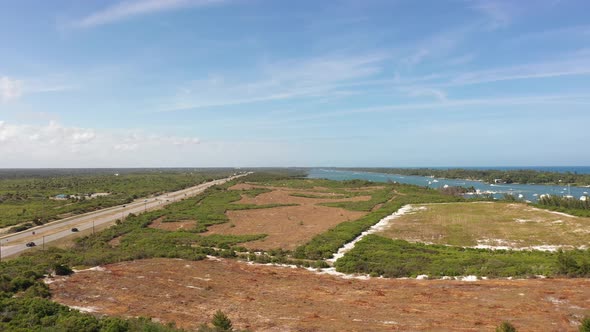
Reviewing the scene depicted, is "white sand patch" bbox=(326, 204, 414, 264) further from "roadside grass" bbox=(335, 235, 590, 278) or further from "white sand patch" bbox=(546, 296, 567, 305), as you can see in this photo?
"white sand patch" bbox=(546, 296, 567, 305)

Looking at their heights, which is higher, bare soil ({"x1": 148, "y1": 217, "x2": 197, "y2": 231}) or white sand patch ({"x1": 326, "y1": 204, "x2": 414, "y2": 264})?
white sand patch ({"x1": 326, "y1": 204, "x2": 414, "y2": 264})

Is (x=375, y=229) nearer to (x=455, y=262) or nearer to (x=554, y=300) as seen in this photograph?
(x=455, y=262)

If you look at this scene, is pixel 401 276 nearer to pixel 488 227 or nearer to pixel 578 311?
pixel 578 311

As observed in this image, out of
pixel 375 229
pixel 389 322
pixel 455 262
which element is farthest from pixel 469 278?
pixel 375 229

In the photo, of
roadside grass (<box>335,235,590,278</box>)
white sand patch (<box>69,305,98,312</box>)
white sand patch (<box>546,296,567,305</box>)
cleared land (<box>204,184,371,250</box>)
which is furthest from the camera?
cleared land (<box>204,184,371,250</box>)

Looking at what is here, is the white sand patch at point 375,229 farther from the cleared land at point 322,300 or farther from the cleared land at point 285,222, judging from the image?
the cleared land at point 322,300

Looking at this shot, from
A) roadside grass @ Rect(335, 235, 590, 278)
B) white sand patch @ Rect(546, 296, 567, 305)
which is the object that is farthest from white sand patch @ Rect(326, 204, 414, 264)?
white sand patch @ Rect(546, 296, 567, 305)

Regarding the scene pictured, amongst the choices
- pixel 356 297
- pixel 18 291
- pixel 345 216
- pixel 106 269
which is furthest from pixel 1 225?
pixel 356 297
